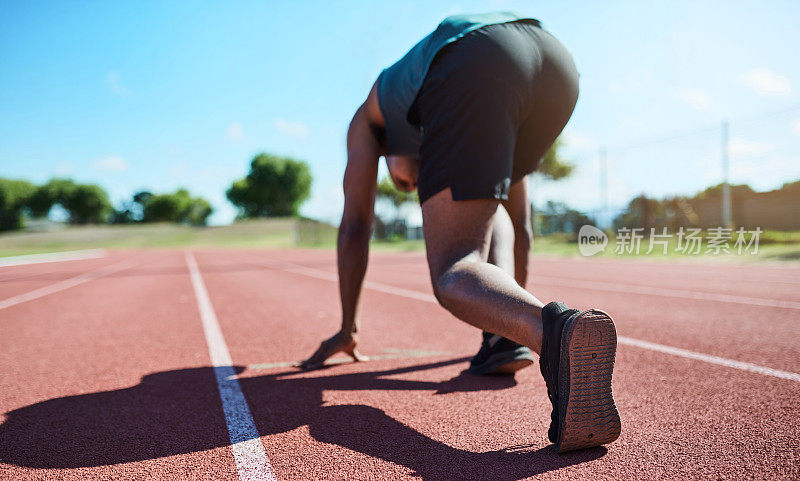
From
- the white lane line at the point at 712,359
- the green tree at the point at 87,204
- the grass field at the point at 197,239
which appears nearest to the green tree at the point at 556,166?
the grass field at the point at 197,239

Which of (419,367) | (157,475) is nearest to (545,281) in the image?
(419,367)

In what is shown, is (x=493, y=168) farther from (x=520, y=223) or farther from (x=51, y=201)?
(x=51, y=201)

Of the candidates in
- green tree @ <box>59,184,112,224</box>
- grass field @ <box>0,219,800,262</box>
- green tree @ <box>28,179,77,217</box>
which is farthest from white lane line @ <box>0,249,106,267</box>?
green tree @ <box>28,179,77,217</box>

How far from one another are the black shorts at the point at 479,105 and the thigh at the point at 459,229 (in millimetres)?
40

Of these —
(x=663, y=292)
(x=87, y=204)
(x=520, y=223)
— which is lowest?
(x=663, y=292)

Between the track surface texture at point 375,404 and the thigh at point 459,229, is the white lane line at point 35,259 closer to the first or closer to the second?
the track surface texture at point 375,404

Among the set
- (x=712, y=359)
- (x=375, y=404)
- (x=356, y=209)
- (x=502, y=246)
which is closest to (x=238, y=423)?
(x=375, y=404)

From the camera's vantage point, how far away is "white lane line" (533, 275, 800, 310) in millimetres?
4918

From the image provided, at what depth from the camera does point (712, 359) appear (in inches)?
106

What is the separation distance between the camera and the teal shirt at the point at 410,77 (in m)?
1.77

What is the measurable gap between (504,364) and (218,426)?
51.2 inches

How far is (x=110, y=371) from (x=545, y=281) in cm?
663

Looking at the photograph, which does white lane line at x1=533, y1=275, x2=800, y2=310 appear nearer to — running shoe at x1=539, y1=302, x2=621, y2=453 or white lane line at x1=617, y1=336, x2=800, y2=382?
white lane line at x1=617, y1=336, x2=800, y2=382

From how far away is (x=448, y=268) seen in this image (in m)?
1.63
